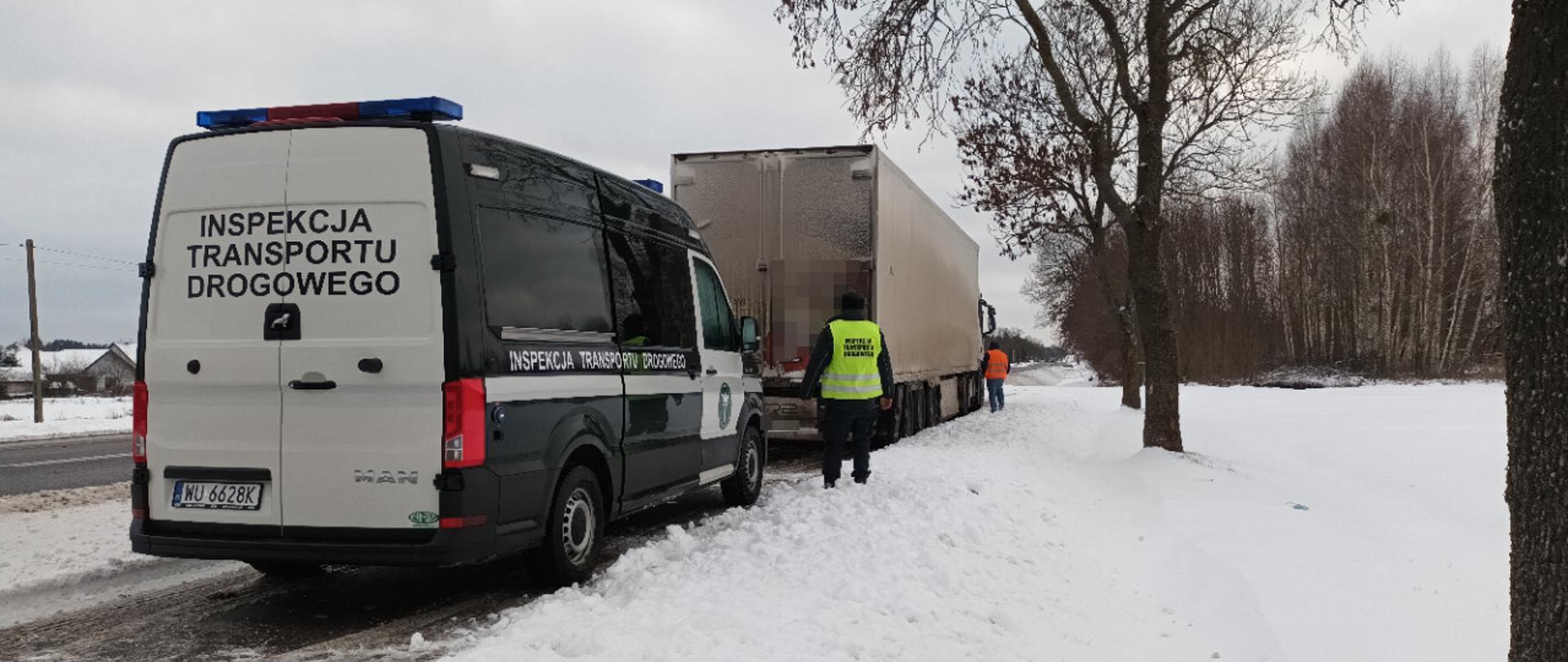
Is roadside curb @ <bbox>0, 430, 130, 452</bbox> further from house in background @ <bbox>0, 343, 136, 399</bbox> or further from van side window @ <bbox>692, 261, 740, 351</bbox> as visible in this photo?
house in background @ <bbox>0, 343, 136, 399</bbox>

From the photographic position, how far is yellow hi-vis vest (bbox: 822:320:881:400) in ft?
28.2

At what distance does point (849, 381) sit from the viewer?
8.60 metres

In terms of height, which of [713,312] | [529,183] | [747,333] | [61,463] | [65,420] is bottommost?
[65,420]

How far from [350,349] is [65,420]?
27487mm

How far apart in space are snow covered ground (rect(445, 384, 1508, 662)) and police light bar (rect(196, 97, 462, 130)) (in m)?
2.37

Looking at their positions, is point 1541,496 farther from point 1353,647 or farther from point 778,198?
point 778,198

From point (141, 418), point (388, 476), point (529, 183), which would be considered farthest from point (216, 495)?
point (529, 183)

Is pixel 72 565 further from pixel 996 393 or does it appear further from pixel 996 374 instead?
pixel 996 393

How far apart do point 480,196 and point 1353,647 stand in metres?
4.59

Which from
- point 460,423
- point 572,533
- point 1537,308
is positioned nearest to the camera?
point 1537,308

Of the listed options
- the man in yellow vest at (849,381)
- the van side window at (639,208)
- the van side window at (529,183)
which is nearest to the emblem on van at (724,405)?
the man in yellow vest at (849,381)

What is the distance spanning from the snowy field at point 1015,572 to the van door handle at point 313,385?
1194 mm

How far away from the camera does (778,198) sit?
11828mm

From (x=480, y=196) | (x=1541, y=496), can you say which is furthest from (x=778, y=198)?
(x=1541, y=496)
